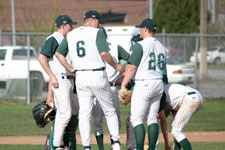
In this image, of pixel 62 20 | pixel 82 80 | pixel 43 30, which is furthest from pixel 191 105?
pixel 43 30

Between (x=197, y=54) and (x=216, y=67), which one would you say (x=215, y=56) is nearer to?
(x=216, y=67)

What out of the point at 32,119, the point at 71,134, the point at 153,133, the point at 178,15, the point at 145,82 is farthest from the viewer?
the point at 178,15

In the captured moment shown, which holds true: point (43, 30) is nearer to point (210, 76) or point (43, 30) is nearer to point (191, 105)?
point (210, 76)

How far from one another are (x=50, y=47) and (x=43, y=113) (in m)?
1.08

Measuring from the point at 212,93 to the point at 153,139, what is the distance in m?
9.66

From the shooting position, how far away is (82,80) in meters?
6.75

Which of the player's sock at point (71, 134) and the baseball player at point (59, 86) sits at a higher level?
the baseball player at point (59, 86)

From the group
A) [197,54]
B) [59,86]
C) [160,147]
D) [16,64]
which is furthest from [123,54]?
[197,54]

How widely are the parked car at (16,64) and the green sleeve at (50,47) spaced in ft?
26.0

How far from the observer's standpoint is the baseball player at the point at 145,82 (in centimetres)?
675

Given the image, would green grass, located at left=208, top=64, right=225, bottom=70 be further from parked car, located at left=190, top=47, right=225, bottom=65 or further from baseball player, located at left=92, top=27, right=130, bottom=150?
baseball player, located at left=92, top=27, right=130, bottom=150

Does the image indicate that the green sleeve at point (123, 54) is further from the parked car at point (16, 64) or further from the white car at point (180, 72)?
the white car at point (180, 72)

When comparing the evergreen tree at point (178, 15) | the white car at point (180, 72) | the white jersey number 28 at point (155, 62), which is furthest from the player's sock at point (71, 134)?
the evergreen tree at point (178, 15)

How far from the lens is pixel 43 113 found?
7.45 m
